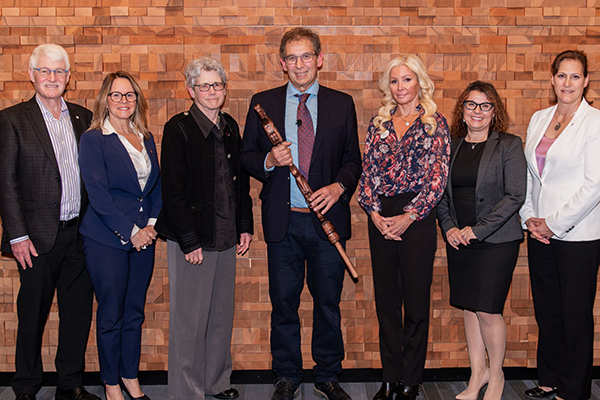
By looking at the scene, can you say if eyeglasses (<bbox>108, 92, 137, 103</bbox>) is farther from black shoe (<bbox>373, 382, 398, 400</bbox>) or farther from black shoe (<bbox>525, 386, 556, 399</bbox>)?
black shoe (<bbox>525, 386, 556, 399</bbox>)

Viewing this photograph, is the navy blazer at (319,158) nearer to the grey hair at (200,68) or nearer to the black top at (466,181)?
the grey hair at (200,68)

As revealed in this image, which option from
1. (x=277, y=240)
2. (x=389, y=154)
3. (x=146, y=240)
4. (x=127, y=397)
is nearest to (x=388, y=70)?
(x=389, y=154)

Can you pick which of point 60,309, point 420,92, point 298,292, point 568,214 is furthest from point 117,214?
point 568,214

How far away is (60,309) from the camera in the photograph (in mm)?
3271

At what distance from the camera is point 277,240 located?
3.13m

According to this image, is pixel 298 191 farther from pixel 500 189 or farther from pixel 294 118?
pixel 500 189

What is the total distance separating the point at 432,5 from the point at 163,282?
2632 millimetres

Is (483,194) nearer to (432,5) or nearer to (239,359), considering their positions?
(432,5)

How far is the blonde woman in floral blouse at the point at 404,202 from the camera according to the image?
9.75ft

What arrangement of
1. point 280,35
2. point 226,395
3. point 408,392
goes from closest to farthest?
point 408,392, point 226,395, point 280,35

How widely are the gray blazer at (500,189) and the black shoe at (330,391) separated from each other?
4.04ft

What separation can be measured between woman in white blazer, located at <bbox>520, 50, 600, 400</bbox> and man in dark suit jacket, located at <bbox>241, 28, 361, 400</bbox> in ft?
3.60

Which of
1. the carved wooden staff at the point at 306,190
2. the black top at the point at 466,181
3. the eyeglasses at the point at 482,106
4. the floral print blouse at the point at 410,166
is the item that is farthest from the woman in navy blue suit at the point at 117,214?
the eyeglasses at the point at 482,106

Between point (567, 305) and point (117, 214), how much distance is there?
2.61m
